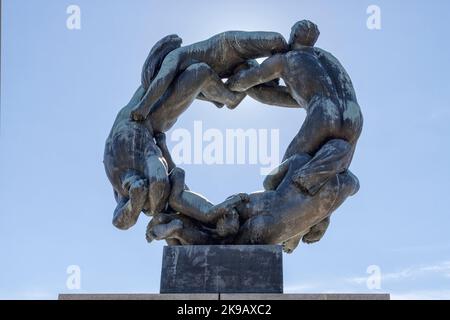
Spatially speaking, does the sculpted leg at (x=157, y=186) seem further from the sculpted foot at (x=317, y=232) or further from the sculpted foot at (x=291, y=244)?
the sculpted foot at (x=317, y=232)

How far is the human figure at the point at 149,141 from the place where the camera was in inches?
308

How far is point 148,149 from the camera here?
26.7 feet

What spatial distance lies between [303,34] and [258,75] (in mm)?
660

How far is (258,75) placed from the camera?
28.6 ft

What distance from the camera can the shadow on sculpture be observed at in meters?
7.81

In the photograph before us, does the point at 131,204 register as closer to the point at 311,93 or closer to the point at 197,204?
the point at 197,204

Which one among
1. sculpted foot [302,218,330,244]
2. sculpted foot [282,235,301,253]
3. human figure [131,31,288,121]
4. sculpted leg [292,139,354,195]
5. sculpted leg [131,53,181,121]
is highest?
human figure [131,31,288,121]

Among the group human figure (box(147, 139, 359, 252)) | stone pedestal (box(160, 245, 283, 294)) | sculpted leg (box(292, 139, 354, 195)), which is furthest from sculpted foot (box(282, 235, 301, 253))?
stone pedestal (box(160, 245, 283, 294))

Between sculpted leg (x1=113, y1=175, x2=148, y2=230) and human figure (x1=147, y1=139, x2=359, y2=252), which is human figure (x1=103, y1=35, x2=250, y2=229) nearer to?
sculpted leg (x1=113, y1=175, x2=148, y2=230)

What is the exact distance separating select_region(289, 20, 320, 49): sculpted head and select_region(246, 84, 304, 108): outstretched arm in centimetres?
55

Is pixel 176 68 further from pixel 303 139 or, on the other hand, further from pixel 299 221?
pixel 299 221
